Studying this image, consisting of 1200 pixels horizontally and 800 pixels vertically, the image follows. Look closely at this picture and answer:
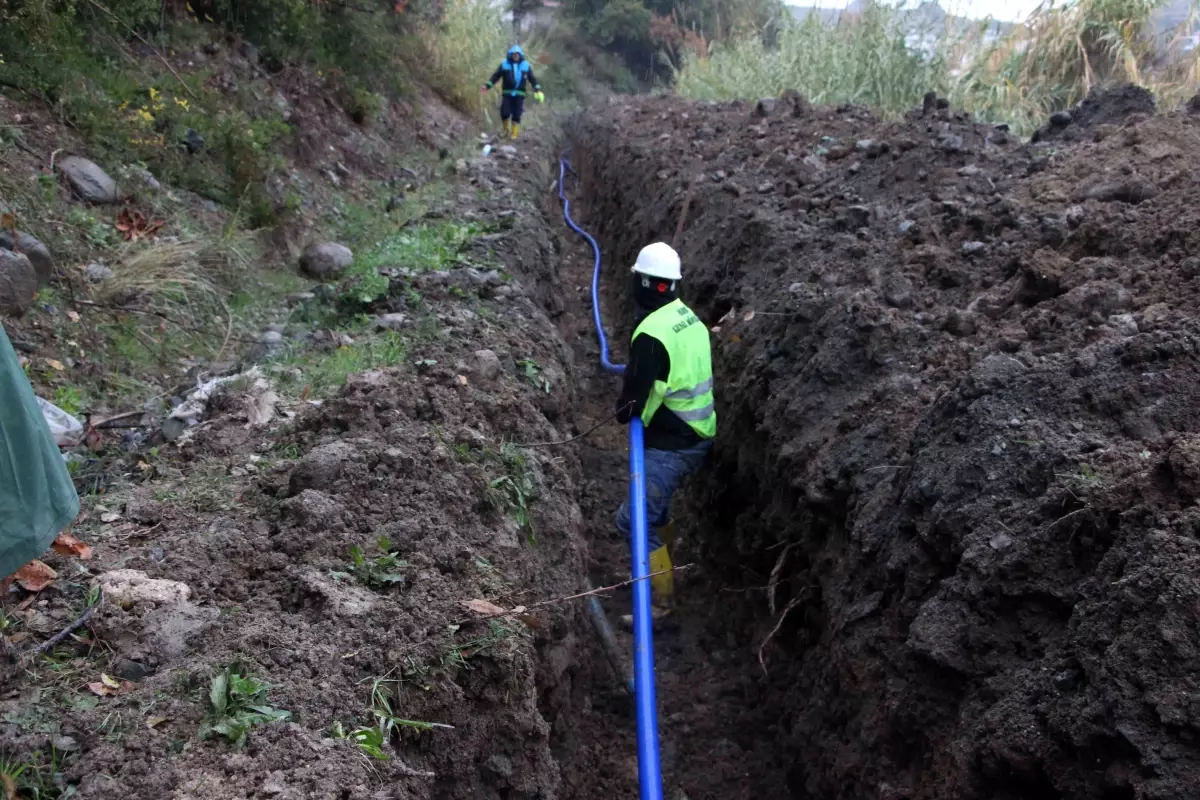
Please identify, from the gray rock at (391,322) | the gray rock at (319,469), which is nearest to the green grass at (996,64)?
the gray rock at (391,322)

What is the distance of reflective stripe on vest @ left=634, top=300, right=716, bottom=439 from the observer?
4223 mm

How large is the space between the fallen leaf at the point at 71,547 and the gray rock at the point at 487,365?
6.44 ft

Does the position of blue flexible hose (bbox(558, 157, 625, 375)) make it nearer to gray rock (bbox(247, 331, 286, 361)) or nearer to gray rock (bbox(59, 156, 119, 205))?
gray rock (bbox(247, 331, 286, 361))

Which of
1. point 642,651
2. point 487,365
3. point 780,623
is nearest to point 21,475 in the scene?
point 642,651

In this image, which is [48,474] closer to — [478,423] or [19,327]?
[478,423]

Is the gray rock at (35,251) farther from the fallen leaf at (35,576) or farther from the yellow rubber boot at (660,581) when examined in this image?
the yellow rubber boot at (660,581)

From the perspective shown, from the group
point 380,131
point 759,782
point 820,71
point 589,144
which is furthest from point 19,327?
point 589,144

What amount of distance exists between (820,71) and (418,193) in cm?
484

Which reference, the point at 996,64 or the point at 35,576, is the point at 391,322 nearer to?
the point at 35,576

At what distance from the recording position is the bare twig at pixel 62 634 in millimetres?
2000

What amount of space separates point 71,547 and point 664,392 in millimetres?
2687

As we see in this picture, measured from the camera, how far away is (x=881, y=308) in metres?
3.85

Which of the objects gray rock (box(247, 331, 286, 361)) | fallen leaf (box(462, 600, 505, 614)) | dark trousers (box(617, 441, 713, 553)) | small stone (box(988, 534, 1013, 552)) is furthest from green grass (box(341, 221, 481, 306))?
small stone (box(988, 534, 1013, 552))

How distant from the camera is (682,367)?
169 inches
